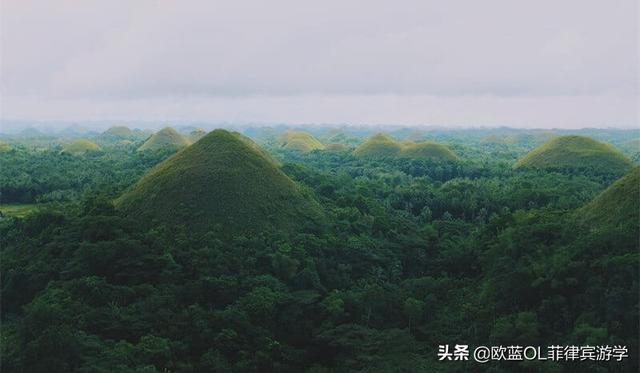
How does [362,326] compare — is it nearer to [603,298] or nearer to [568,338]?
[568,338]

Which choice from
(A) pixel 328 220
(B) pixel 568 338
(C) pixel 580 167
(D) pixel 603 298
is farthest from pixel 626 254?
(C) pixel 580 167

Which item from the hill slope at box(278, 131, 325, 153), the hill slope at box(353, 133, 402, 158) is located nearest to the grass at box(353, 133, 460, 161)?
the hill slope at box(353, 133, 402, 158)

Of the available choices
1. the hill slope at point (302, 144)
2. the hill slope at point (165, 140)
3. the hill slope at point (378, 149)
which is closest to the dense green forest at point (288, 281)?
the hill slope at point (378, 149)

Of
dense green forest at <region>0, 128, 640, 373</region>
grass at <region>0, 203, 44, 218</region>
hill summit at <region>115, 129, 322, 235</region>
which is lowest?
grass at <region>0, 203, 44, 218</region>

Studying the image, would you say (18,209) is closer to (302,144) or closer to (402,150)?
(402,150)

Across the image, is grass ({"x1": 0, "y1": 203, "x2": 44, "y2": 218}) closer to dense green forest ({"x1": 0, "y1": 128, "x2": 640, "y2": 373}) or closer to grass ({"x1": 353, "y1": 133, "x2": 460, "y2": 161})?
dense green forest ({"x1": 0, "y1": 128, "x2": 640, "y2": 373})

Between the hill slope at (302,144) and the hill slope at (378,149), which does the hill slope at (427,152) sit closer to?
the hill slope at (378,149)
